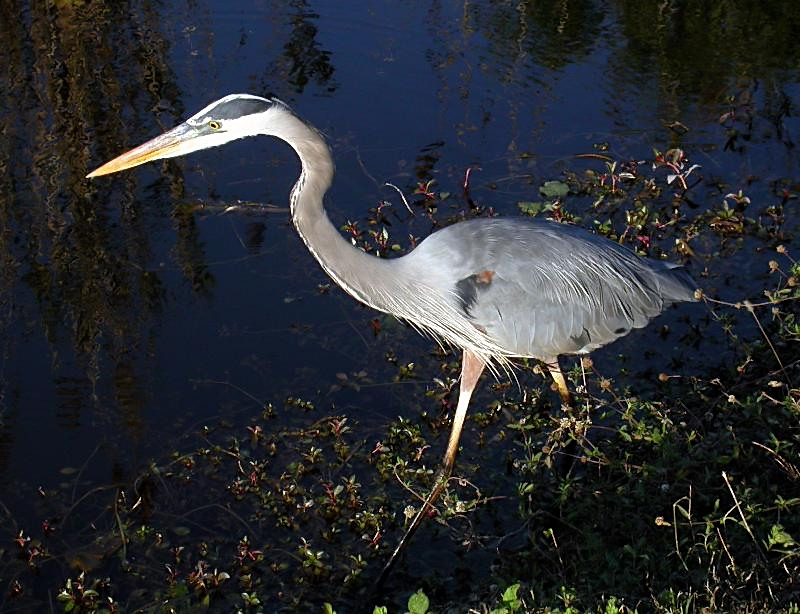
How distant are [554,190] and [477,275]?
225 centimetres

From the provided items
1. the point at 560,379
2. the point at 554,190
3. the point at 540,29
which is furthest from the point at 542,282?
the point at 540,29

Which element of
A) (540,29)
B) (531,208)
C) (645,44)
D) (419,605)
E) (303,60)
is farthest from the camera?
(540,29)

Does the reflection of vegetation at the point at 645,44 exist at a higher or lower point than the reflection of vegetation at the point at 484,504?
higher

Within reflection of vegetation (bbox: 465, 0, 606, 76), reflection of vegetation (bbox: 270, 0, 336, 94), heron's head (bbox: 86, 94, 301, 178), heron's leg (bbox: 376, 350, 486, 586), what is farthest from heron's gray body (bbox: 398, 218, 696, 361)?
reflection of vegetation (bbox: 465, 0, 606, 76)

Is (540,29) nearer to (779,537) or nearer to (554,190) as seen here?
(554,190)

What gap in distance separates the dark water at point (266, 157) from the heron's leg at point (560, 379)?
0.54m

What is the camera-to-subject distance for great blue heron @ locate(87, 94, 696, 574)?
13.1 feet

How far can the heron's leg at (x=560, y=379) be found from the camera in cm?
475

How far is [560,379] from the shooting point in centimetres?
479

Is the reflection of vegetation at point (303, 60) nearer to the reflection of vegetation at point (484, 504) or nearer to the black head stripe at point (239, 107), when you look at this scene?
the reflection of vegetation at point (484, 504)

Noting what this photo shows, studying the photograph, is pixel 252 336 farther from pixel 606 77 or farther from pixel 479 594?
pixel 606 77

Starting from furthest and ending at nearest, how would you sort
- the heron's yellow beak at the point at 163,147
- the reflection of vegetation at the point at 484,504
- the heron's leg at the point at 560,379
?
the heron's leg at the point at 560,379 < the heron's yellow beak at the point at 163,147 < the reflection of vegetation at the point at 484,504

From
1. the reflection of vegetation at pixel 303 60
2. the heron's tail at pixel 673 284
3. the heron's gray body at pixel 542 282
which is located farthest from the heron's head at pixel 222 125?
the reflection of vegetation at pixel 303 60

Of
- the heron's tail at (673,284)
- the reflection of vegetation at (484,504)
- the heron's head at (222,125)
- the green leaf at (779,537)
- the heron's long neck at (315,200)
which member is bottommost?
the reflection of vegetation at (484,504)
